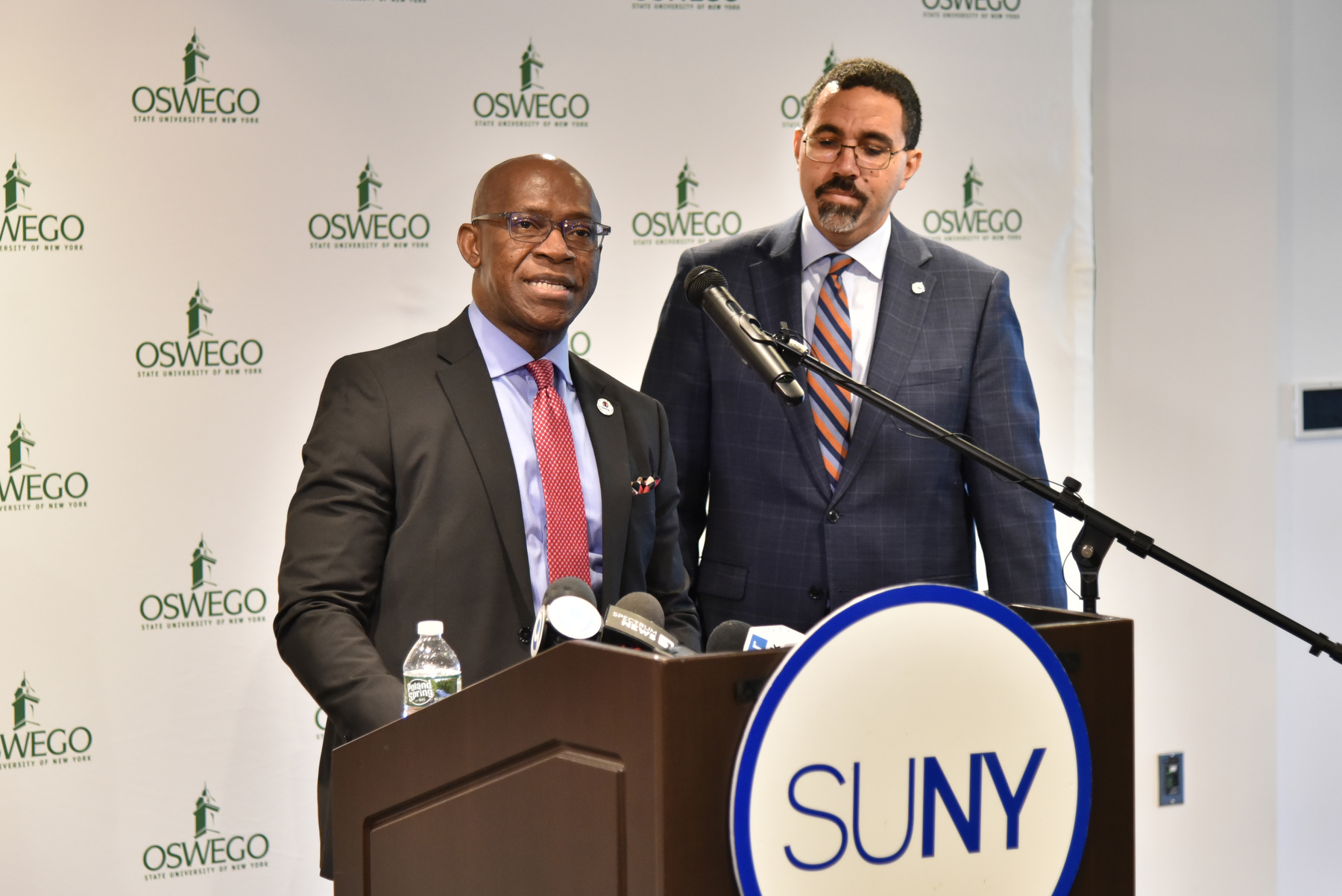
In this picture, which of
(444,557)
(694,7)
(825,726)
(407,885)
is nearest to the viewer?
(825,726)

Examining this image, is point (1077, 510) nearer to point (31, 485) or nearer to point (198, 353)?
point (198, 353)

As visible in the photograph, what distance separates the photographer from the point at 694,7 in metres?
3.60

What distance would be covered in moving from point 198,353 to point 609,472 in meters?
1.45

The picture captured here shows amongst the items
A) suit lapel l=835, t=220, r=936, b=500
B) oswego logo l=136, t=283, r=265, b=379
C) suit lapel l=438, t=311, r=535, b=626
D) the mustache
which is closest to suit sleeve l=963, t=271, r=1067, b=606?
suit lapel l=835, t=220, r=936, b=500

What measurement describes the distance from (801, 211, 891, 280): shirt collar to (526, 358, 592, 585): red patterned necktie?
0.84 meters

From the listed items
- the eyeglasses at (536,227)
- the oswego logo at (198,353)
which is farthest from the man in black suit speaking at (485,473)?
the oswego logo at (198,353)

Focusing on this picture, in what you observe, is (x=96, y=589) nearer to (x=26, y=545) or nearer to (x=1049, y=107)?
(x=26, y=545)

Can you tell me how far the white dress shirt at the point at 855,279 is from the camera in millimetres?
2920

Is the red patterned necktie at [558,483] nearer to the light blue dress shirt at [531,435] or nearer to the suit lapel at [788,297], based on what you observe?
the light blue dress shirt at [531,435]

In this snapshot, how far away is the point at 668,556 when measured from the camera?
254cm

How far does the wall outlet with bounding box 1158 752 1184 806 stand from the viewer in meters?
4.08

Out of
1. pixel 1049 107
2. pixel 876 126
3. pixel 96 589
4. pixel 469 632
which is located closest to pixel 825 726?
pixel 469 632

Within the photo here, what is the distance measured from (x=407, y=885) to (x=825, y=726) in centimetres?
57

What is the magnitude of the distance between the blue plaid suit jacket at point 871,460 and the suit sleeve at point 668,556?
1.09ft
